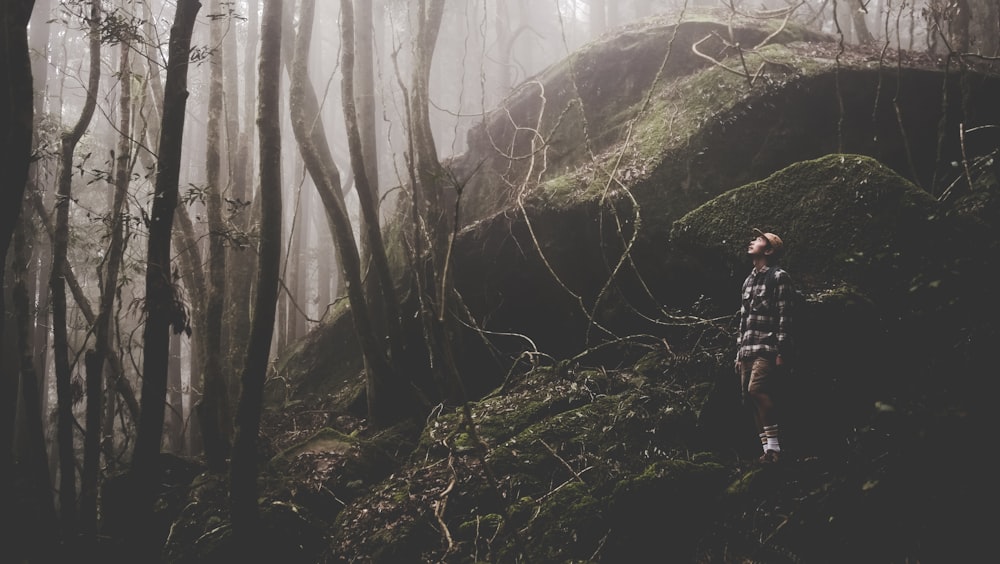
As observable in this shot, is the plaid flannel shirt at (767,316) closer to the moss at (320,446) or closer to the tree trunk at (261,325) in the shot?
the tree trunk at (261,325)

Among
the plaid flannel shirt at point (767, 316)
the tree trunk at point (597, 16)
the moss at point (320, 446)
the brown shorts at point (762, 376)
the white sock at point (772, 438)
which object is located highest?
the tree trunk at point (597, 16)

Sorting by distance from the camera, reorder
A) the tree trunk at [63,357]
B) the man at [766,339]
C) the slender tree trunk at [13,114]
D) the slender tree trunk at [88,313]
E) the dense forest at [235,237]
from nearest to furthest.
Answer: the slender tree trunk at [13,114] → the man at [766,339] → the dense forest at [235,237] → the tree trunk at [63,357] → the slender tree trunk at [88,313]

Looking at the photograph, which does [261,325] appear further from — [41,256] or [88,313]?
[41,256]

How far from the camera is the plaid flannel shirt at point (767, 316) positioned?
4.33 m

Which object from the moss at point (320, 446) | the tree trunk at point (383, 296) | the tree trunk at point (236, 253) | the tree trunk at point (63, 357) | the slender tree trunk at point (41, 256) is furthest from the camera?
the slender tree trunk at point (41, 256)

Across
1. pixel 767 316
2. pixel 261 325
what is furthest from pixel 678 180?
pixel 261 325

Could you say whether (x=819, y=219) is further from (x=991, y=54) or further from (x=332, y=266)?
(x=332, y=266)

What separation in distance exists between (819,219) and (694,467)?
244cm

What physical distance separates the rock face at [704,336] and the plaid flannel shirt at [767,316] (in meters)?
0.29

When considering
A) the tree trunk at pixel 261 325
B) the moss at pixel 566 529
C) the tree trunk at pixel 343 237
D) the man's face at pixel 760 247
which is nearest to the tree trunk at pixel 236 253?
the tree trunk at pixel 343 237

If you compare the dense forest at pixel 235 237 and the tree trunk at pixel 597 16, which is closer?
the dense forest at pixel 235 237

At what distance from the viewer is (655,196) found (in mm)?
6992

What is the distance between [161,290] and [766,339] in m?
4.76

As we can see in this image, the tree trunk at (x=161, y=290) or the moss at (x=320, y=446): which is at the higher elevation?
the tree trunk at (x=161, y=290)
